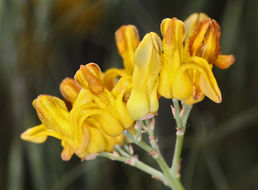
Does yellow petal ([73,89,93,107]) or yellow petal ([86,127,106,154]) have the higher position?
yellow petal ([73,89,93,107])

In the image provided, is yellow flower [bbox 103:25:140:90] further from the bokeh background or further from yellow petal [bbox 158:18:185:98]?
the bokeh background

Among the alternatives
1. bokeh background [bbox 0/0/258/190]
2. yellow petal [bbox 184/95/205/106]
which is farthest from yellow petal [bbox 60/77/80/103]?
bokeh background [bbox 0/0/258/190]

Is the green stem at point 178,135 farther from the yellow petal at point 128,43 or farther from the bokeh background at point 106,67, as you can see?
the bokeh background at point 106,67

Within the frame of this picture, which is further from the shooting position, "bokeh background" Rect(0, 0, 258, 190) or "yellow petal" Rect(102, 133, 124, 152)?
"bokeh background" Rect(0, 0, 258, 190)

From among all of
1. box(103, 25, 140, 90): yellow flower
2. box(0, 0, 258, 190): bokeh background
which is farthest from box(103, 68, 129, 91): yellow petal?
box(0, 0, 258, 190): bokeh background

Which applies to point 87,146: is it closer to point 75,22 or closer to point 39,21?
point 39,21

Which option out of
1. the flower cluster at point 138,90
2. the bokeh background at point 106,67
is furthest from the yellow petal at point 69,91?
the bokeh background at point 106,67

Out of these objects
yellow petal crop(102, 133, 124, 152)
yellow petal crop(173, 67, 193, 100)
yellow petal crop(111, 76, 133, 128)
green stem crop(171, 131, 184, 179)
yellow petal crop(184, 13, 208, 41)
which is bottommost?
green stem crop(171, 131, 184, 179)

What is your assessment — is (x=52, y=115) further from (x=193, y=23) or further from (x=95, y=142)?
(x=193, y=23)
